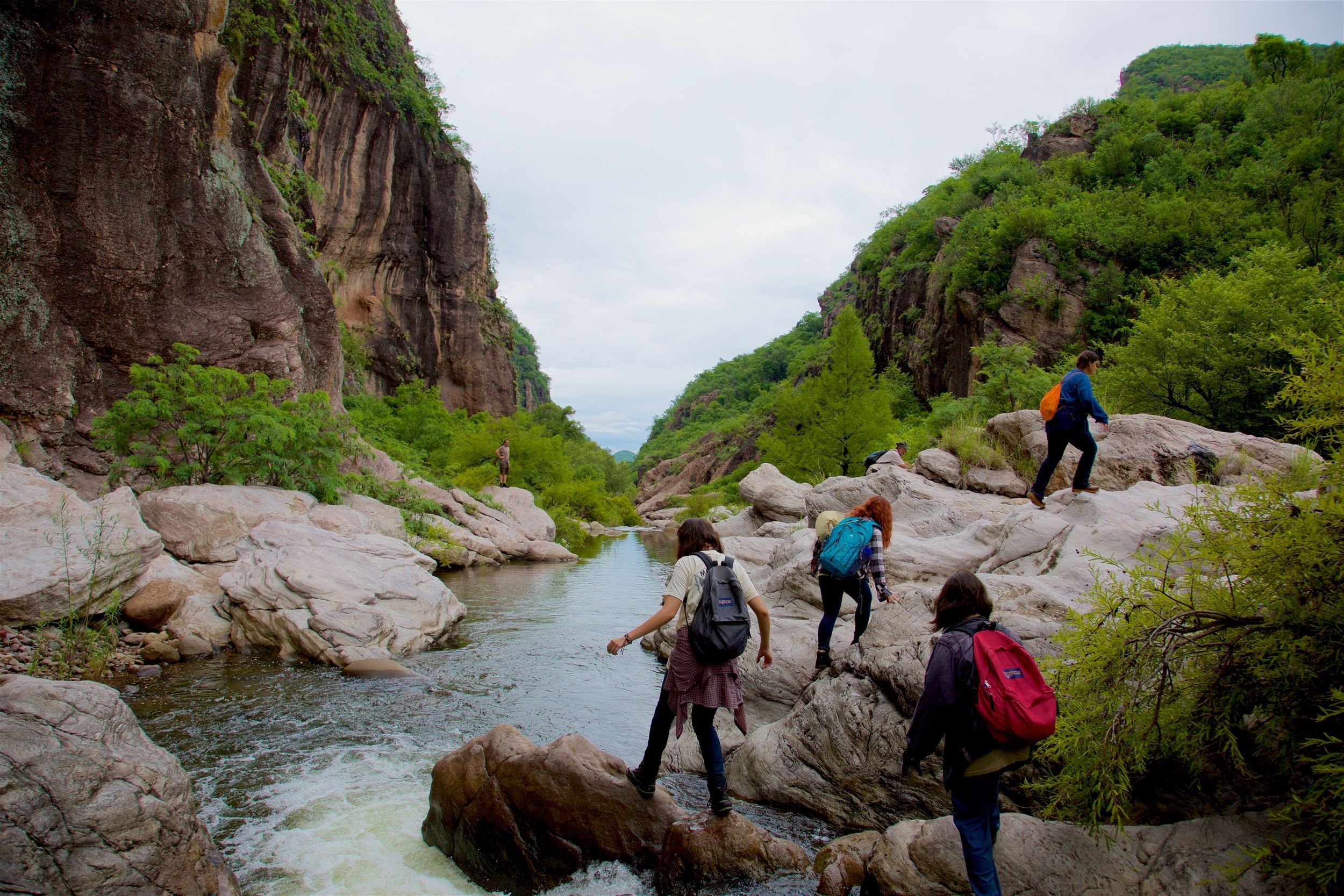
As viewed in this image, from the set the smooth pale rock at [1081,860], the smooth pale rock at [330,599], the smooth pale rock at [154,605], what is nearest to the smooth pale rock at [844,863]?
the smooth pale rock at [1081,860]

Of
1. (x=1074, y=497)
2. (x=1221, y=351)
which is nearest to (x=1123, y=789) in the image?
(x=1074, y=497)

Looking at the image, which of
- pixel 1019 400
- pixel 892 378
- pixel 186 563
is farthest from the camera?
pixel 892 378

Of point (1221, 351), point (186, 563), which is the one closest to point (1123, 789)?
point (186, 563)

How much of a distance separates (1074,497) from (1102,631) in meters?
4.67

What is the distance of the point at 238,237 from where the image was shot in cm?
1730

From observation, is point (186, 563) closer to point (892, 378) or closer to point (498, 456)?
point (498, 456)

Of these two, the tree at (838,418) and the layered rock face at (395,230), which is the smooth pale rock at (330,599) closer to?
the layered rock face at (395,230)

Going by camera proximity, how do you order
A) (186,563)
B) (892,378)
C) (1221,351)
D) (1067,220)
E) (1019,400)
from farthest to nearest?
(892,378), (1067,220), (1019,400), (1221,351), (186,563)

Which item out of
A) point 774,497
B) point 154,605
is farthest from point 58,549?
point 774,497

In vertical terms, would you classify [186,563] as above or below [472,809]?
above

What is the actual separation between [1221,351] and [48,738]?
1741 cm

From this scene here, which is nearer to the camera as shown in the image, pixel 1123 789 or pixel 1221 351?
pixel 1123 789

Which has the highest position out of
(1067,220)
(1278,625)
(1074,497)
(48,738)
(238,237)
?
(1067,220)

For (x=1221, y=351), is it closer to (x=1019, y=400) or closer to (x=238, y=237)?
(x=1019, y=400)
